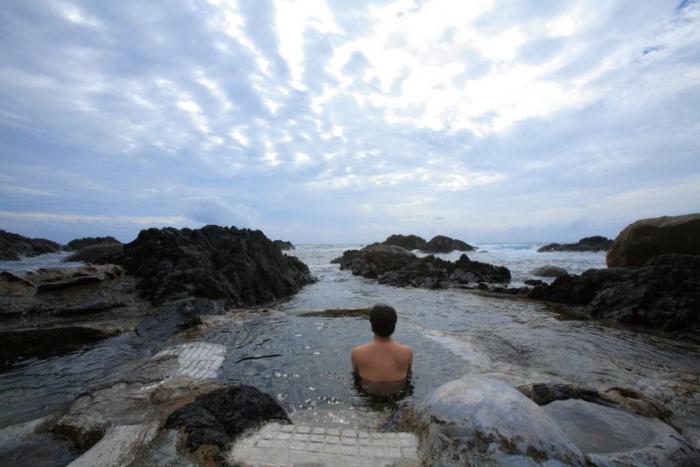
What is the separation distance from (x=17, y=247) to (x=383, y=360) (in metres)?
47.6

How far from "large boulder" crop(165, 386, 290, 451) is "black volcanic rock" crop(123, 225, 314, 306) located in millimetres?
7928

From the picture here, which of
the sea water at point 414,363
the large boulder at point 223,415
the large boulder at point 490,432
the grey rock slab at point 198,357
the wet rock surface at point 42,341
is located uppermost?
the large boulder at point 490,432

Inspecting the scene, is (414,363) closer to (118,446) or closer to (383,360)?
(383,360)

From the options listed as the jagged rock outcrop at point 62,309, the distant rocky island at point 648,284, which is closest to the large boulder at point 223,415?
the jagged rock outcrop at point 62,309

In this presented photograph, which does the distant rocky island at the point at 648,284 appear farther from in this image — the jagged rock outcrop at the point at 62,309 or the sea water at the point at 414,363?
the jagged rock outcrop at the point at 62,309

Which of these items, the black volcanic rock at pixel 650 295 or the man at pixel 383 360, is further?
the black volcanic rock at pixel 650 295

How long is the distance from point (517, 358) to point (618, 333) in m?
3.57

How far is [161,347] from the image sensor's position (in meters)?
6.86

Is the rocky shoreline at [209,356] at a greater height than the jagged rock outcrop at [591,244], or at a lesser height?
lesser

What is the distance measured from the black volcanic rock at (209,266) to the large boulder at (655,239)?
1413cm

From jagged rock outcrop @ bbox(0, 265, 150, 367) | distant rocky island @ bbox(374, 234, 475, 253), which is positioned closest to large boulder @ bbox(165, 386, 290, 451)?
jagged rock outcrop @ bbox(0, 265, 150, 367)

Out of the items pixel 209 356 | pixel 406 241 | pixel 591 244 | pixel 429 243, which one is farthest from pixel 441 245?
pixel 209 356

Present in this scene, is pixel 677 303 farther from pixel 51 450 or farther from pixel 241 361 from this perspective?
pixel 51 450

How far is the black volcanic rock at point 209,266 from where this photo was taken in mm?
11547
